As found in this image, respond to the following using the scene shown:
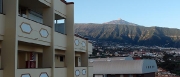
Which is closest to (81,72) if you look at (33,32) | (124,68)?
(33,32)

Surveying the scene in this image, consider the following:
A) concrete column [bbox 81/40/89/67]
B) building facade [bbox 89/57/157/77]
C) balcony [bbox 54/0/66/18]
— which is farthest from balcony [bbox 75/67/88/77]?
building facade [bbox 89/57/157/77]

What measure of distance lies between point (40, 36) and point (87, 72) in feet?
26.6

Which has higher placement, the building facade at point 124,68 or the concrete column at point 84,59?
the concrete column at point 84,59

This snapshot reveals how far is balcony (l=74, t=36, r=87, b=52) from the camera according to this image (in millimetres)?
18462

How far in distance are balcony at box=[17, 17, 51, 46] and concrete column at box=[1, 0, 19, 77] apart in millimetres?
347

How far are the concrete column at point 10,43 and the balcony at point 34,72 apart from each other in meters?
0.42

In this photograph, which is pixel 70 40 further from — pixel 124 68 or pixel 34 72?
pixel 124 68

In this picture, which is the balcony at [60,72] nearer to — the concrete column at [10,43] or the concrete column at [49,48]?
the concrete column at [49,48]

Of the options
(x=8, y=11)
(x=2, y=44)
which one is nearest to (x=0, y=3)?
(x=8, y=11)

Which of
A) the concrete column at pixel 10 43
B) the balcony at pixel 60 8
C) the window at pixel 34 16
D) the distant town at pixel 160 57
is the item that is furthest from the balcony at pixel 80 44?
the distant town at pixel 160 57

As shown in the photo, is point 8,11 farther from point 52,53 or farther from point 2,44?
point 52,53

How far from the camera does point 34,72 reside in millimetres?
12078

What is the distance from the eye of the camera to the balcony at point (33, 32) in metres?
11.1

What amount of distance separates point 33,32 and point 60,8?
4.32m
